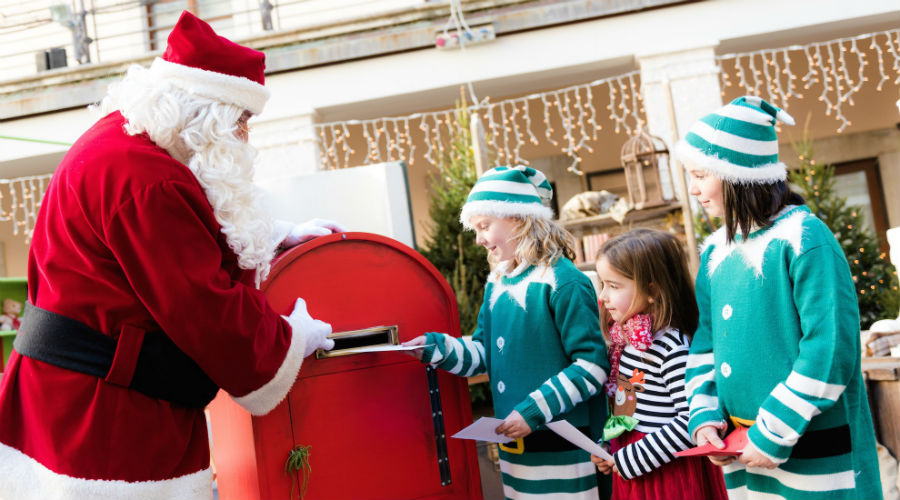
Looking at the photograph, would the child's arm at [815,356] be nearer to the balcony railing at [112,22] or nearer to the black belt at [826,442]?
the black belt at [826,442]

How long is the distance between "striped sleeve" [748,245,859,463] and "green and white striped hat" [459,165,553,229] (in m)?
1.00

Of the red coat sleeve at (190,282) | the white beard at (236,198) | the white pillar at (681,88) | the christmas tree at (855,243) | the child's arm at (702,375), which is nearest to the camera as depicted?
the red coat sleeve at (190,282)

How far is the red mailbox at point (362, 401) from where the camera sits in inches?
84.5

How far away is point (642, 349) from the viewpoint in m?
2.29

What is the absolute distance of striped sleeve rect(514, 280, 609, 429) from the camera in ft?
7.30

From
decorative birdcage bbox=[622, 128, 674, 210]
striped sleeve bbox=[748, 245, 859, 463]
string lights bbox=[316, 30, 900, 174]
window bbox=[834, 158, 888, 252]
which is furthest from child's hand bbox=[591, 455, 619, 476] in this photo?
window bbox=[834, 158, 888, 252]

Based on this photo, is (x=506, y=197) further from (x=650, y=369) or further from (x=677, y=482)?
(x=677, y=482)

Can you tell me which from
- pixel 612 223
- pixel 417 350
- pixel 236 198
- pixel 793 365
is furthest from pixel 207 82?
pixel 612 223

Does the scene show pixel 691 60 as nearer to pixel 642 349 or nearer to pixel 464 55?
pixel 464 55

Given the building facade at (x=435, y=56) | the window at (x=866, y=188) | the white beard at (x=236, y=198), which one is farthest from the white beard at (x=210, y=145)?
the window at (x=866, y=188)

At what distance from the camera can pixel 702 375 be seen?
204 centimetres

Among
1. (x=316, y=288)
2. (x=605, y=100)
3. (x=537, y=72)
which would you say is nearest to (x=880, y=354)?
(x=316, y=288)

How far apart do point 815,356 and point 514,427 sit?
0.87m

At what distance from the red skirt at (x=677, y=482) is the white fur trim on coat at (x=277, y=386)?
3.34ft
